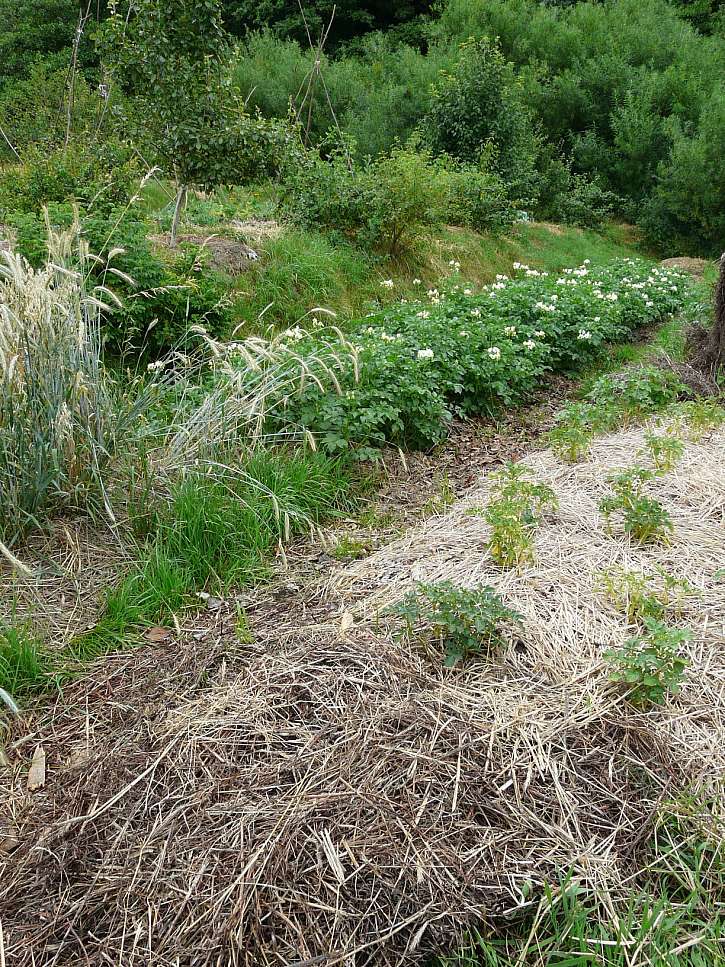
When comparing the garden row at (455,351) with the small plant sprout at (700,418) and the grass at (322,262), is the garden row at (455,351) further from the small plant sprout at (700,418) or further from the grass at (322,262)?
the small plant sprout at (700,418)

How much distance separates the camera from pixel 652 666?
87.0 inches

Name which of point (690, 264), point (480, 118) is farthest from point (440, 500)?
point (690, 264)

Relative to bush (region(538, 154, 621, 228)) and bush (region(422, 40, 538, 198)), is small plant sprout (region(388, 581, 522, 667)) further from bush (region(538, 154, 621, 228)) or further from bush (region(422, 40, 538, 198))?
bush (region(538, 154, 621, 228))

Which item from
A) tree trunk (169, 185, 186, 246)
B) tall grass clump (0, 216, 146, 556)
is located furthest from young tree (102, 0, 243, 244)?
tall grass clump (0, 216, 146, 556)

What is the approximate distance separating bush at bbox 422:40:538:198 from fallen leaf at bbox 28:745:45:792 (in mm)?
11772

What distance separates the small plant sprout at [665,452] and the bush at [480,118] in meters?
9.38

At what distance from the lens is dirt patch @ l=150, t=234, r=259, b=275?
21.2 ft

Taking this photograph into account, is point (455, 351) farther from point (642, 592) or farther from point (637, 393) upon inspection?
point (642, 592)

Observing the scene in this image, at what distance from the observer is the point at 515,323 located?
20.5 ft

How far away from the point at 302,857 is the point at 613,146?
17.4m

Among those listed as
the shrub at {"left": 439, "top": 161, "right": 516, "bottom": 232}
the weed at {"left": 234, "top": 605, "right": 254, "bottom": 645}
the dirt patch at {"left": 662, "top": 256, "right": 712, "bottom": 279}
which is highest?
the weed at {"left": 234, "top": 605, "right": 254, "bottom": 645}

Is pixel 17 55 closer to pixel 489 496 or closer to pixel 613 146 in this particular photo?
pixel 613 146

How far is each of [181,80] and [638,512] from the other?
5420mm

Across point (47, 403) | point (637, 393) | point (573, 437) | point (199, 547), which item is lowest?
point (637, 393)
